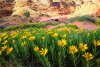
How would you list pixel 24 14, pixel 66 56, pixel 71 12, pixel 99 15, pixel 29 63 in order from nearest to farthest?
pixel 66 56
pixel 29 63
pixel 99 15
pixel 24 14
pixel 71 12

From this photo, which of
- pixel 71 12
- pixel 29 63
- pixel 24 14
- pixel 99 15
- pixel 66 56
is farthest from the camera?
pixel 71 12

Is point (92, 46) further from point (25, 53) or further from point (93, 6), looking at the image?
point (93, 6)

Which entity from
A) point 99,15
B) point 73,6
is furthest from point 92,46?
point 73,6

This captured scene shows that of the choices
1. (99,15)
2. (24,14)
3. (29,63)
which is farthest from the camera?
(24,14)

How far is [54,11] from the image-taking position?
43875 millimetres

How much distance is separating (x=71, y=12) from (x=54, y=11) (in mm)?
3417

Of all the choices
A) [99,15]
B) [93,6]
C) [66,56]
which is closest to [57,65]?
[66,56]

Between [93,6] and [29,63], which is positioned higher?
[29,63]

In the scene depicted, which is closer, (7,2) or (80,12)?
(80,12)

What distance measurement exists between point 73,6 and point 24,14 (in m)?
Result: 11.9

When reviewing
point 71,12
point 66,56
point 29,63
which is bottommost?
point 71,12

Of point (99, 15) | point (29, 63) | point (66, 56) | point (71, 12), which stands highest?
point (66, 56)

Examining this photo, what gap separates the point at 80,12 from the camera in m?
40.7

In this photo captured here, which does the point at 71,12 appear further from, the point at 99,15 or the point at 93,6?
the point at 99,15
